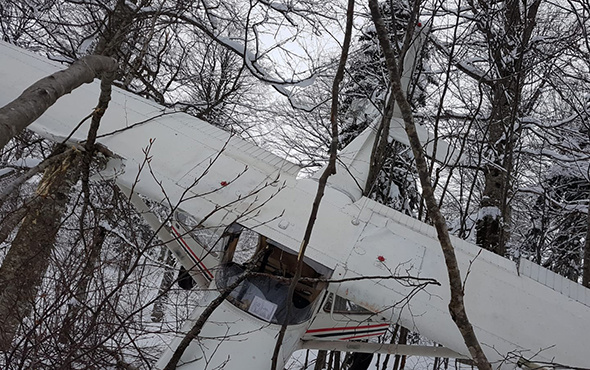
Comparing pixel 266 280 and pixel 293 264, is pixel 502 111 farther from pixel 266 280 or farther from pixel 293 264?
pixel 266 280

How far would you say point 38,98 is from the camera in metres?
1.53

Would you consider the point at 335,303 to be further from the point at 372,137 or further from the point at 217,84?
the point at 217,84

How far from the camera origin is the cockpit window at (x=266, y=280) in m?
3.66

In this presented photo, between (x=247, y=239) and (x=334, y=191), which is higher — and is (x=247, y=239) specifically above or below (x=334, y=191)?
below

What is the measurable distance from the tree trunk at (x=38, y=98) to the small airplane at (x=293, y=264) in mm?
1273

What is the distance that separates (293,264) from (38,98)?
2.90 metres

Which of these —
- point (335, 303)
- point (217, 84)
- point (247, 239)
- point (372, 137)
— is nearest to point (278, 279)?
point (247, 239)

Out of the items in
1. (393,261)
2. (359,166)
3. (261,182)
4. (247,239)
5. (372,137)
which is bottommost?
(247,239)

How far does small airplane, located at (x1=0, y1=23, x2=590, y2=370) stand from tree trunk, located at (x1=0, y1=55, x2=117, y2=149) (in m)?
1.27

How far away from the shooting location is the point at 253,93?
13.5 m

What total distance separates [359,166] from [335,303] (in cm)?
210

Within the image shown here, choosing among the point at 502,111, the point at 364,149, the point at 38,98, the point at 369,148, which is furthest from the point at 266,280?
the point at 502,111

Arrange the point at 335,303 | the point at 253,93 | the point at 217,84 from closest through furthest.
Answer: the point at 335,303, the point at 217,84, the point at 253,93

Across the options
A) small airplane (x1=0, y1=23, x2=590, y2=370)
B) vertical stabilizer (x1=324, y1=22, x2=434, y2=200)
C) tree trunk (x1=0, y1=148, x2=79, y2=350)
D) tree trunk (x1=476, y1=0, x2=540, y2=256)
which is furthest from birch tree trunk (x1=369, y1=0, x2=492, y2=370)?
tree trunk (x1=476, y1=0, x2=540, y2=256)
